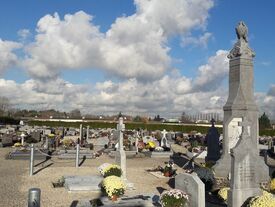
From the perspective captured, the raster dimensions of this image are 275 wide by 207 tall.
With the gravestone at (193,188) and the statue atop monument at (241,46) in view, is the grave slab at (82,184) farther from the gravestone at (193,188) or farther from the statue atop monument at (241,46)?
the statue atop monument at (241,46)

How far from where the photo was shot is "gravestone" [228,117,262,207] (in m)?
9.10

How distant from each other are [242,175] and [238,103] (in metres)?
6.46

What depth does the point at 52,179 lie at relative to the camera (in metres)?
15.2

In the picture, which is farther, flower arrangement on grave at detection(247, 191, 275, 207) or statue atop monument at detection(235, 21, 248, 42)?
statue atop monument at detection(235, 21, 248, 42)

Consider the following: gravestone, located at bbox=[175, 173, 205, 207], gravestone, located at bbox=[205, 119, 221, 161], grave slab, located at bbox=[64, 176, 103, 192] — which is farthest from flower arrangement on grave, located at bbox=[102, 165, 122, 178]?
gravestone, located at bbox=[205, 119, 221, 161]

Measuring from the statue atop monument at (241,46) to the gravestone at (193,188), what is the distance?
303 inches

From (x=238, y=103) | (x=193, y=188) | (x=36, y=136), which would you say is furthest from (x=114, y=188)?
(x=36, y=136)

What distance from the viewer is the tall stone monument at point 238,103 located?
49.7 ft

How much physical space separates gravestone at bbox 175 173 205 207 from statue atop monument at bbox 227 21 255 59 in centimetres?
769

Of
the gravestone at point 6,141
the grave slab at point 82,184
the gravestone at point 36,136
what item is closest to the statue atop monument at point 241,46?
the grave slab at point 82,184

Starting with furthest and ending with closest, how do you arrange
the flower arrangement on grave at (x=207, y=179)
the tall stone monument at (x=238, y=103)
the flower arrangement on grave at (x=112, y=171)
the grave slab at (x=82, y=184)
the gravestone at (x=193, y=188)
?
the tall stone monument at (x=238, y=103) → the flower arrangement on grave at (x=112, y=171) → the grave slab at (x=82, y=184) → the flower arrangement on grave at (x=207, y=179) → the gravestone at (x=193, y=188)

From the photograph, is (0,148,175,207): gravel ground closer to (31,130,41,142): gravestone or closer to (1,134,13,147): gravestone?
(1,134,13,147): gravestone

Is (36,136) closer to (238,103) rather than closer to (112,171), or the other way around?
(112,171)

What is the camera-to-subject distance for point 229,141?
15.2 metres
